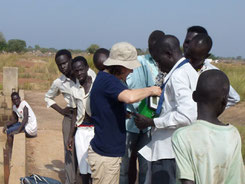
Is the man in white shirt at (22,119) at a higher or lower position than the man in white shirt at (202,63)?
lower

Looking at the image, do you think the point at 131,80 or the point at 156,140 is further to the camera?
the point at 131,80

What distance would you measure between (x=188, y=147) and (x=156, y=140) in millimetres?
1026

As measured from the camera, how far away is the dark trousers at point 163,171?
292 cm

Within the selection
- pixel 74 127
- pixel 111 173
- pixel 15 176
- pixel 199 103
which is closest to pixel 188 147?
pixel 199 103

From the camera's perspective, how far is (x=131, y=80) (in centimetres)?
418

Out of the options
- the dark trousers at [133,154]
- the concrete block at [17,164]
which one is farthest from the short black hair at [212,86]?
the concrete block at [17,164]

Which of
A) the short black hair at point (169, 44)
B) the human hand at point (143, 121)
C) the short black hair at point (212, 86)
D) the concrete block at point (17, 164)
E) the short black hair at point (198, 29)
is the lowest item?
the concrete block at point (17, 164)

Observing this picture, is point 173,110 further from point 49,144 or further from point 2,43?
point 2,43

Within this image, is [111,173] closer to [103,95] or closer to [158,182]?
[158,182]

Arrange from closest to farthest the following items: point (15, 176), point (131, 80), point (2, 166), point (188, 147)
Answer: point (188, 147) < point (131, 80) < point (15, 176) < point (2, 166)

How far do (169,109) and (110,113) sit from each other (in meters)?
0.47

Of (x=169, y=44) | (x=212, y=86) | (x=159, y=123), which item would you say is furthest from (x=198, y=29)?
(x=212, y=86)

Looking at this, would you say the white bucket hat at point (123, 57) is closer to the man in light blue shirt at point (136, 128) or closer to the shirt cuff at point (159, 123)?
the shirt cuff at point (159, 123)

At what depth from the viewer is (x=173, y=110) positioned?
9.47ft
